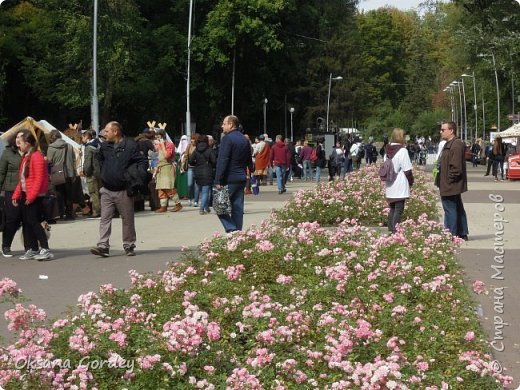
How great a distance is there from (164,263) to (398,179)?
3821 mm

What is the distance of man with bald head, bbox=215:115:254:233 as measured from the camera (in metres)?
13.2

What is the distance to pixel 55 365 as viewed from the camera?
537 cm

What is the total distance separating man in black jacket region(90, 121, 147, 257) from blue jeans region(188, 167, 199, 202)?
1055 cm

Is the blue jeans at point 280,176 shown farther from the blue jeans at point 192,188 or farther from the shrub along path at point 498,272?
the shrub along path at point 498,272

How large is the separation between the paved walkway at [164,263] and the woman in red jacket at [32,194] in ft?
0.97

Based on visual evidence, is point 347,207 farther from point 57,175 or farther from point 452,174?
point 57,175

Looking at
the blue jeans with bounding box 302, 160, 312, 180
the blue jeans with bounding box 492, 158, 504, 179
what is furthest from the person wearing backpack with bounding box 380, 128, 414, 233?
the blue jeans with bounding box 492, 158, 504, 179

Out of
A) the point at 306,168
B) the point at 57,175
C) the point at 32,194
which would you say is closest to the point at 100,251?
the point at 32,194

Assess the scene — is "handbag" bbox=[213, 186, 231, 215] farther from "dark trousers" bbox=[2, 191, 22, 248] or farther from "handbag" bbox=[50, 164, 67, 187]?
"handbag" bbox=[50, 164, 67, 187]

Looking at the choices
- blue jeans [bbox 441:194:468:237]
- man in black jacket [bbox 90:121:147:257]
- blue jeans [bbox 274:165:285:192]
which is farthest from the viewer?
blue jeans [bbox 274:165:285:192]

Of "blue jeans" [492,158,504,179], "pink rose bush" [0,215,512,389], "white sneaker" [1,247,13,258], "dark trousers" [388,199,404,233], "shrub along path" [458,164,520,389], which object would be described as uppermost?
"blue jeans" [492,158,504,179]

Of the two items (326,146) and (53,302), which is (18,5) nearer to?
(326,146)

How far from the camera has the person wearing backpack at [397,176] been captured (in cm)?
1490

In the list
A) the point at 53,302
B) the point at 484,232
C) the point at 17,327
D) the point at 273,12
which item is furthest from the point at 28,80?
the point at 17,327
